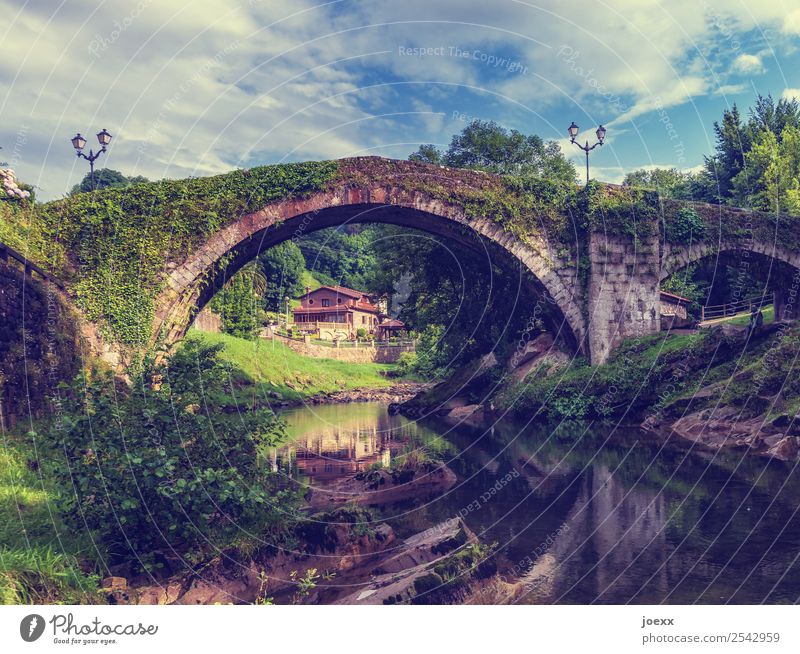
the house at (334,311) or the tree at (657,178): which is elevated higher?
the tree at (657,178)

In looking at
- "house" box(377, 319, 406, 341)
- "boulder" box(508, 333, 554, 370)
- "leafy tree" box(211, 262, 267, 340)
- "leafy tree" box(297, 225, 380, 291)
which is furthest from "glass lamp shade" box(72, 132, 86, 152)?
"leafy tree" box(297, 225, 380, 291)

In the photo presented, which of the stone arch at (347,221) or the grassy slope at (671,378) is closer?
the grassy slope at (671,378)

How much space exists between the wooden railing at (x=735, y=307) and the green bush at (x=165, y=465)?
30.2 m

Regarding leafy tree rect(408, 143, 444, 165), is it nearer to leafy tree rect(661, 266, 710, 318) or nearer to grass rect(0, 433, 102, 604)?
leafy tree rect(661, 266, 710, 318)

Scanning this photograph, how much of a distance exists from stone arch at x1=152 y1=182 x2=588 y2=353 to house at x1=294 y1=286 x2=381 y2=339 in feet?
133

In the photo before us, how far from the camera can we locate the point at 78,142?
17.1m

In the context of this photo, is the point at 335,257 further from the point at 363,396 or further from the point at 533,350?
the point at 533,350

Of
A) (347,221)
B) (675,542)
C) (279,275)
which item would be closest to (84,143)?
(347,221)

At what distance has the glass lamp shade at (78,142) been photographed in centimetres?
1700

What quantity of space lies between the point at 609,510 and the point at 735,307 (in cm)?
3030

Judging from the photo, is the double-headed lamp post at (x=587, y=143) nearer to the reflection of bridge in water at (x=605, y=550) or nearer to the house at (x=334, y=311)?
the reflection of bridge in water at (x=605, y=550)

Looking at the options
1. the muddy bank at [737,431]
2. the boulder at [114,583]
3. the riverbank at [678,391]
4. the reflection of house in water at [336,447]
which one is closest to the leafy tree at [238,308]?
the reflection of house in water at [336,447]

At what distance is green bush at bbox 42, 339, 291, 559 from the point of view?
722cm
